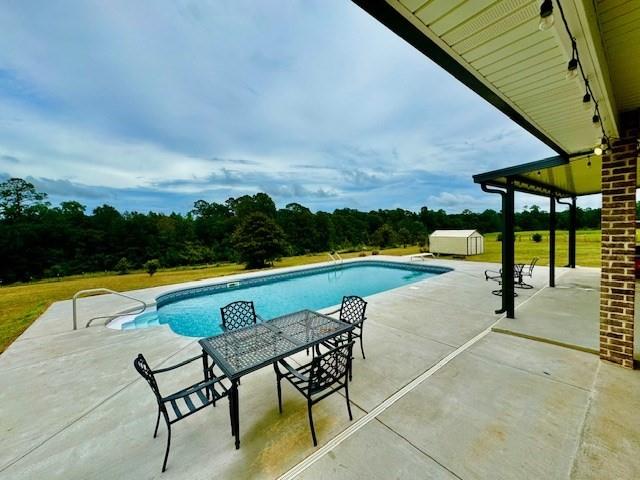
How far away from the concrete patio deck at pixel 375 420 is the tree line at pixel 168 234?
38.9 ft

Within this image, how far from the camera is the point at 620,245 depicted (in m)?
2.68

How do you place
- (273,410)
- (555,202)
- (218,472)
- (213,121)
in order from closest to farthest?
(218,472)
(273,410)
(555,202)
(213,121)

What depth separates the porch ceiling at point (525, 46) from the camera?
4.09ft

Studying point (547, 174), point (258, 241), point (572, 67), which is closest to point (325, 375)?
point (572, 67)

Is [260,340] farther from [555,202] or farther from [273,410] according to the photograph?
[555,202]

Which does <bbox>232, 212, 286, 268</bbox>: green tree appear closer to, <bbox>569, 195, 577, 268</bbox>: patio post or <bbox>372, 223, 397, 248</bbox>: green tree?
<bbox>372, 223, 397, 248</bbox>: green tree

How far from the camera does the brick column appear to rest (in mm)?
2627

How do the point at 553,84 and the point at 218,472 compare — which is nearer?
the point at 218,472

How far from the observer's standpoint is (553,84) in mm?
2020

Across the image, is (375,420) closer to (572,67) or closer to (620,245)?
(572,67)

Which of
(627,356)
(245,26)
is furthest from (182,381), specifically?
(245,26)

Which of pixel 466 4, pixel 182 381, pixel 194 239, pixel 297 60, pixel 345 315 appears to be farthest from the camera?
pixel 194 239

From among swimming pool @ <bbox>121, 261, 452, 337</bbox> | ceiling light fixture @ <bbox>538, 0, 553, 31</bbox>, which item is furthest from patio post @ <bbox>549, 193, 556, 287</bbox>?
ceiling light fixture @ <bbox>538, 0, 553, 31</bbox>

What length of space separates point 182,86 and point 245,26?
5.09 metres
